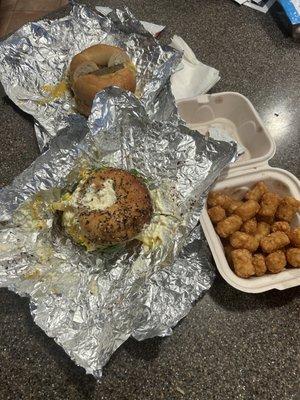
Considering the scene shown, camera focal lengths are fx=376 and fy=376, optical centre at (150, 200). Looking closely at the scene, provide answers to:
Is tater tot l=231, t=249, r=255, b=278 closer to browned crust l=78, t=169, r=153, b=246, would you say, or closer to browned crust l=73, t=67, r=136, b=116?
browned crust l=78, t=169, r=153, b=246

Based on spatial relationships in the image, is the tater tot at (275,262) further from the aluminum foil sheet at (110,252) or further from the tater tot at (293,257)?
the aluminum foil sheet at (110,252)

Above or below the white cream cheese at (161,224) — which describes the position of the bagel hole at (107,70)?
above

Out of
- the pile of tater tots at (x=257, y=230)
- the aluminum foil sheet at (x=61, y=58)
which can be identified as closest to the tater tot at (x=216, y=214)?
the pile of tater tots at (x=257, y=230)

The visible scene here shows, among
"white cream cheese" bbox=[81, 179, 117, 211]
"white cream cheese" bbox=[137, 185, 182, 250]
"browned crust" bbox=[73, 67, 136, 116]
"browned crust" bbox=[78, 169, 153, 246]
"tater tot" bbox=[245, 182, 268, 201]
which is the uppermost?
"browned crust" bbox=[73, 67, 136, 116]

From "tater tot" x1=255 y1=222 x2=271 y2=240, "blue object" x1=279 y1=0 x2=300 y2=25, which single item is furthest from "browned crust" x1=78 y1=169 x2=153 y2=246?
"blue object" x1=279 y1=0 x2=300 y2=25

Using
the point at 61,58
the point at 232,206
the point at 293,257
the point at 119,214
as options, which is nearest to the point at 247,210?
the point at 232,206
